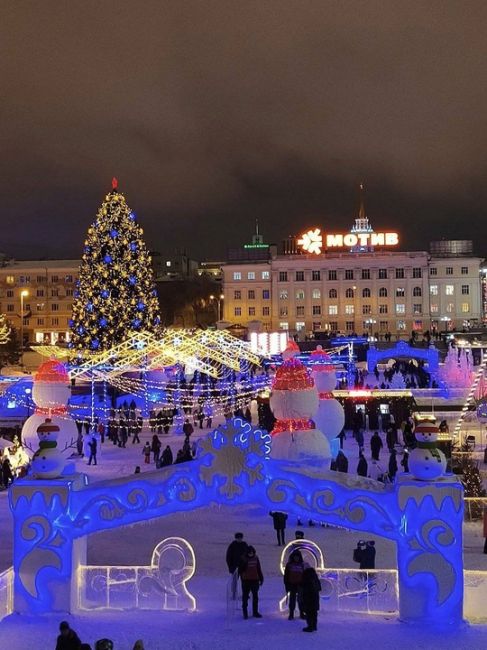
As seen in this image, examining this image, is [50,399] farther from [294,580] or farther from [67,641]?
[67,641]

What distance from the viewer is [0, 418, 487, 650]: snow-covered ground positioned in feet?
27.6

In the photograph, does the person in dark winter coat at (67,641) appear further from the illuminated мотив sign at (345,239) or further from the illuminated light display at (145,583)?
the illuminated мотив sign at (345,239)

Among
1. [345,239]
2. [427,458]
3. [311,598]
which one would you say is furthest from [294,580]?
[345,239]

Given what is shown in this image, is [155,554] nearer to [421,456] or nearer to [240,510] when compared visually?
[421,456]

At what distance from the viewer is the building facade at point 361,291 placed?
8831 centimetres

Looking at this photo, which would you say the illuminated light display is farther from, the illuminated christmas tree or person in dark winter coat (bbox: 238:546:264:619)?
the illuminated christmas tree

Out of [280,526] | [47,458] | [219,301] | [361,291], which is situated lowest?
[280,526]

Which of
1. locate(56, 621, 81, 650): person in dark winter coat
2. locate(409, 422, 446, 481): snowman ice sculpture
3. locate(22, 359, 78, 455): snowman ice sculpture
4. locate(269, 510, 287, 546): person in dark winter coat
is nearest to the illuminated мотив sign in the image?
locate(22, 359, 78, 455): snowman ice sculpture

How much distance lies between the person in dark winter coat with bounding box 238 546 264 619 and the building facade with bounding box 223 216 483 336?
257ft

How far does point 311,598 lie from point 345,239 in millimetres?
78196

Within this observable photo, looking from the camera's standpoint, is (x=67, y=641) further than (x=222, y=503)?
No

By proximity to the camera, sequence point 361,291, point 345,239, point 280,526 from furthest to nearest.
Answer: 1. point 361,291
2. point 345,239
3. point 280,526

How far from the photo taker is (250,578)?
9.10 meters

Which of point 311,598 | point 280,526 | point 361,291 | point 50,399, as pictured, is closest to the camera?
point 311,598
